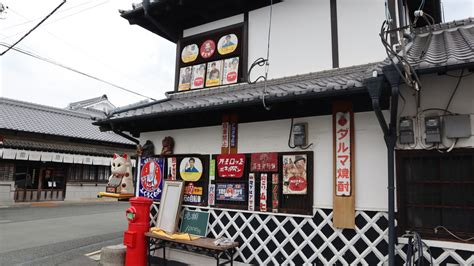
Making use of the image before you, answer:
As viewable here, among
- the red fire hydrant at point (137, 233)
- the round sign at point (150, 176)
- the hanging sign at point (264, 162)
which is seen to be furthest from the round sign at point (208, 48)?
the red fire hydrant at point (137, 233)

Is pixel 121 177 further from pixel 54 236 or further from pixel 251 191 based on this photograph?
pixel 54 236

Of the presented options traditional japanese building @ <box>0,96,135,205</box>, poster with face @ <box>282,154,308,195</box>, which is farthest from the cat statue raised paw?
traditional japanese building @ <box>0,96,135,205</box>

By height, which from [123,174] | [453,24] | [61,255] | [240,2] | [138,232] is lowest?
[61,255]

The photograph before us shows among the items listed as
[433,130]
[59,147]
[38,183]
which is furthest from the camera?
[59,147]

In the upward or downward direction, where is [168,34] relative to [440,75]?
upward

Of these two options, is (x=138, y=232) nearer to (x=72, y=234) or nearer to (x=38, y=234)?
(x=72, y=234)

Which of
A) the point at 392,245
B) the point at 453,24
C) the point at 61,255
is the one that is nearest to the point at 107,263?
the point at 61,255

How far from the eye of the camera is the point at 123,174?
7.83 metres

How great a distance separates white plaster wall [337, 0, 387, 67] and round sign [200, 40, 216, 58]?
316 centimetres

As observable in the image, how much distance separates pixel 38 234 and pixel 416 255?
10.9m

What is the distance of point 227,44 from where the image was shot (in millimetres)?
7809

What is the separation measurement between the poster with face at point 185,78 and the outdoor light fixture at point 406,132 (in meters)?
5.22

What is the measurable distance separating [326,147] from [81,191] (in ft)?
70.9

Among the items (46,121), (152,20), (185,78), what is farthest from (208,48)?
(46,121)
